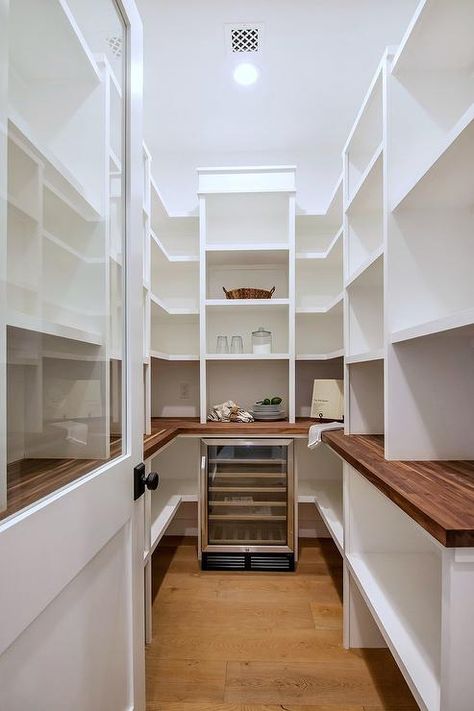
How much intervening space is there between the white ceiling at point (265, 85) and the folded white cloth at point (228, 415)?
1.42m

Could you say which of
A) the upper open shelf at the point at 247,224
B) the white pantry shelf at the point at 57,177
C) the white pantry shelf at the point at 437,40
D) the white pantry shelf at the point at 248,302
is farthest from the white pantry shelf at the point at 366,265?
the upper open shelf at the point at 247,224

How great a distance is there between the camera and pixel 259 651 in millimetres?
1633

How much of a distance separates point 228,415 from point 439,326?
172 cm

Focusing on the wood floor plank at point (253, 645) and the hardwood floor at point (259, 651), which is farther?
the wood floor plank at point (253, 645)

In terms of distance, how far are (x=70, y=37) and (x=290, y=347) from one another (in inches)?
74.9

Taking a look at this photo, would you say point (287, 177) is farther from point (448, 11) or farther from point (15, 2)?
point (15, 2)

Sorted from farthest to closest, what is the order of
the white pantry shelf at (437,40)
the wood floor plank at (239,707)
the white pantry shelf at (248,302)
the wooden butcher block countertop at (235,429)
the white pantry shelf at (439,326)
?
1. the white pantry shelf at (248,302)
2. the wooden butcher block countertop at (235,429)
3. the wood floor plank at (239,707)
4. the white pantry shelf at (437,40)
5. the white pantry shelf at (439,326)

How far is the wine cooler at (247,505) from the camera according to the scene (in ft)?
7.62

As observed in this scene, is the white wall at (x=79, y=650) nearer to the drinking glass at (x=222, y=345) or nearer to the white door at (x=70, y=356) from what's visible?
the white door at (x=70, y=356)

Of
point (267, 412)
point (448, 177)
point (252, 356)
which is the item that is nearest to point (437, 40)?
point (448, 177)

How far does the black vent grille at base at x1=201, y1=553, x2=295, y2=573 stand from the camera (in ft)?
7.59

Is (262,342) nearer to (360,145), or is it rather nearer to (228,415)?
(228,415)

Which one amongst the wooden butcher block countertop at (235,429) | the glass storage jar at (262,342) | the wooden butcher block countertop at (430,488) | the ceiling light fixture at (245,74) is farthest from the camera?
the glass storage jar at (262,342)

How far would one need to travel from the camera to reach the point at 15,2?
0.60 meters
